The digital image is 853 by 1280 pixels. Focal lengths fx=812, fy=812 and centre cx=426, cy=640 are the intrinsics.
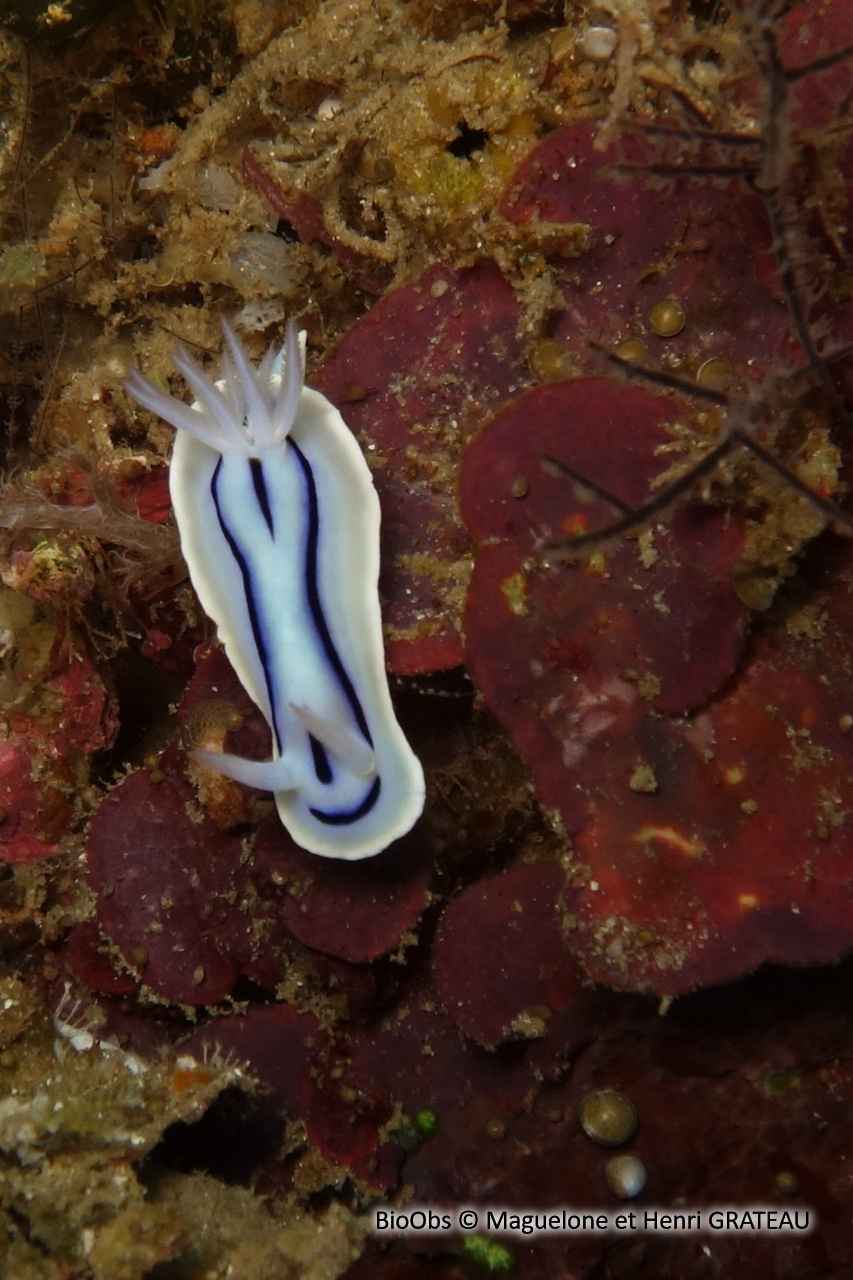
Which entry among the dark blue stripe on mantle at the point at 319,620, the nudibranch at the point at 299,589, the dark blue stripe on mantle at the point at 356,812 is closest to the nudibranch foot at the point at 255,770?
the nudibranch at the point at 299,589

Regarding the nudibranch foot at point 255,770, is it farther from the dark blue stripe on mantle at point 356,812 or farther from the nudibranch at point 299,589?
the dark blue stripe on mantle at point 356,812

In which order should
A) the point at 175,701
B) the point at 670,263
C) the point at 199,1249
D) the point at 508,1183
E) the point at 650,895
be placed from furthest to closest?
the point at 175,701, the point at 508,1183, the point at 199,1249, the point at 670,263, the point at 650,895

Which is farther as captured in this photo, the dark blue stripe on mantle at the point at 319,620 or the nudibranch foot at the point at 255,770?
the dark blue stripe on mantle at the point at 319,620

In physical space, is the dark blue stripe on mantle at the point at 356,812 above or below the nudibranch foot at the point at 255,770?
below

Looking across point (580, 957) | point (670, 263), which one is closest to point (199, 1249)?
point (580, 957)

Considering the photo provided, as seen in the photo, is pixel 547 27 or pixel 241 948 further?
pixel 241 948

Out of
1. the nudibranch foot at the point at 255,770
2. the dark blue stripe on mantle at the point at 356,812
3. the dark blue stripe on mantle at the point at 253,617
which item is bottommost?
the dark blue stripe on mantle at the point at 356,812

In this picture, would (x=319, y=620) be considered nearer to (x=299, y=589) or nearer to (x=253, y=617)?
(x=299, y=589)

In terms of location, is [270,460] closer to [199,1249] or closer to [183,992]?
[183,992]

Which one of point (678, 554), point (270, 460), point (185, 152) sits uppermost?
point (185, 152)

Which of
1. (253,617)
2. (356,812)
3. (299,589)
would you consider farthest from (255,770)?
(299,589)
